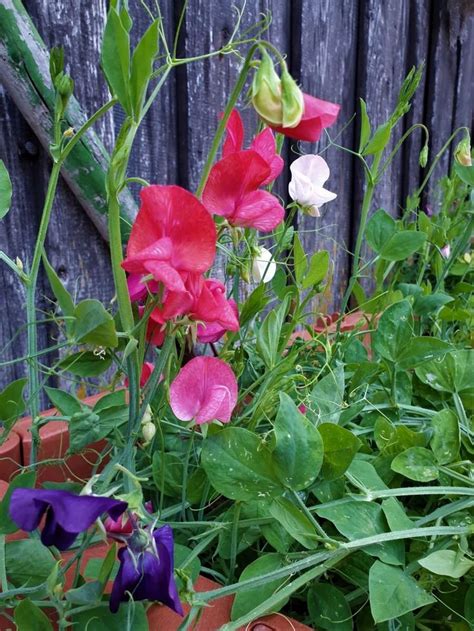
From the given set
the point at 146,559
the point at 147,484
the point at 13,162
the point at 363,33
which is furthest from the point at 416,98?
the point at 146,559

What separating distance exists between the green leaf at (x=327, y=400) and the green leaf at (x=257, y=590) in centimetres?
12

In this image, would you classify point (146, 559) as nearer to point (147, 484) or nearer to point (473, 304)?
point (147, 484)

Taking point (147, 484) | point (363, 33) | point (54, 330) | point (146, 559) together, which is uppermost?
point (363, 33)

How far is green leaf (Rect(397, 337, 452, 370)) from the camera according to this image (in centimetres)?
53

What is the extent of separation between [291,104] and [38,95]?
→ 2.38ft

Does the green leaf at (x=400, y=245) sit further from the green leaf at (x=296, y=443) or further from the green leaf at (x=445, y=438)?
the green leaf at (x=296, y=443)

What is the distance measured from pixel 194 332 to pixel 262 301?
13 cm

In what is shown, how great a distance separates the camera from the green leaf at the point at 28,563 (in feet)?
1.29

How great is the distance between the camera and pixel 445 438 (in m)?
0.47

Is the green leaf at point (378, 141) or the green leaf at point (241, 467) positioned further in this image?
the green leaf at point (378, 141)

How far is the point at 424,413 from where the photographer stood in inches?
23.1

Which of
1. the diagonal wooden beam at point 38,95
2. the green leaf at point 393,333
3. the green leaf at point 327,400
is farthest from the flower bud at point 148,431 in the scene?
the diagonal wooden beam at point 38,95

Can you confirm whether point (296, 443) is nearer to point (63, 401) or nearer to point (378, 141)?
point (63, 401)

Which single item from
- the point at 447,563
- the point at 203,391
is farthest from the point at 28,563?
the point at 447,563
